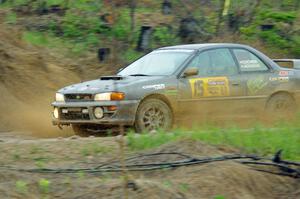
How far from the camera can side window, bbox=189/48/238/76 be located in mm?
13383

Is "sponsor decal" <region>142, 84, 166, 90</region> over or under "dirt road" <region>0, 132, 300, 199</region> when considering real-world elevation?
over

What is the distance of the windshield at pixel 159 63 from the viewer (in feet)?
43.6

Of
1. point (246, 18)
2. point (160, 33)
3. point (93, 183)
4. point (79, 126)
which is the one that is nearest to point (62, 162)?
point (93, 183)

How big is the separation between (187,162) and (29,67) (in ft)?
29.9

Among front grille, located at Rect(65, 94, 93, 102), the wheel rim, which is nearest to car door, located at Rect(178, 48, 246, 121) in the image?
the wheel rim

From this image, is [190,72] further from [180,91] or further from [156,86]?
[156,86]

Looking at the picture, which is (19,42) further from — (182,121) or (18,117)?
(182,121)

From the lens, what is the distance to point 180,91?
12.9 meters

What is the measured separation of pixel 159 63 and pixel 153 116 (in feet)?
4.10

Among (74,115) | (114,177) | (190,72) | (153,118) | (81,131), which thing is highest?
(190,72)

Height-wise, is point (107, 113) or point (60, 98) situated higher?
point (60, 98)

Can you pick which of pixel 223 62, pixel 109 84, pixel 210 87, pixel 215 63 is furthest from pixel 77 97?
pixel 223 62

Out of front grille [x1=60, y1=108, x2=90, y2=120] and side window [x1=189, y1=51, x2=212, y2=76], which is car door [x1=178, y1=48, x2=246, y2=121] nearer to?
side window [x1=189, y1=51, x2=212, y2=76]

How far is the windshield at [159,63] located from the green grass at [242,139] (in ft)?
8.27
